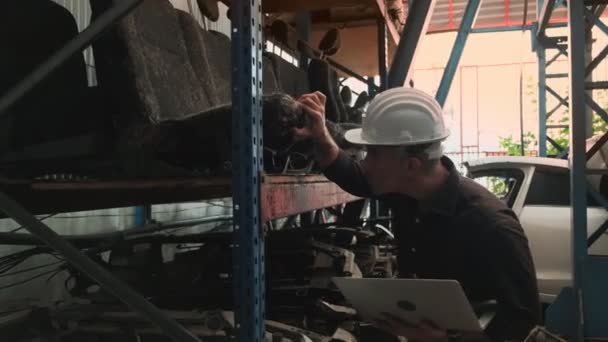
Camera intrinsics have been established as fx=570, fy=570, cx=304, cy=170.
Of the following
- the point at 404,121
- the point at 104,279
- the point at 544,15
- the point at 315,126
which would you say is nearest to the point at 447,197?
the point at 404,121

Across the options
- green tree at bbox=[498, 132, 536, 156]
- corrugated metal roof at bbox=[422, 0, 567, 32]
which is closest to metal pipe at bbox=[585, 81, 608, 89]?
corrugated metal roof at bbox=[422, 0, 567, 32]

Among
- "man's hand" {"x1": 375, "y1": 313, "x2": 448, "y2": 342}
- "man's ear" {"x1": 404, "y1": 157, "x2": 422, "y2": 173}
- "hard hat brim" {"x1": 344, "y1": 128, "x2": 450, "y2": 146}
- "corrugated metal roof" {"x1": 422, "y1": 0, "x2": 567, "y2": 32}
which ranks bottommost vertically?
"man's hand" {"x1": 375, "y1": 313, "x2": 448, "y2": 342}

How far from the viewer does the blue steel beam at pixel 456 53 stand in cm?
584

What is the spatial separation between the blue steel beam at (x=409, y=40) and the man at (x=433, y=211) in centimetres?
169

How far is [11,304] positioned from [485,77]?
1327 centimetres

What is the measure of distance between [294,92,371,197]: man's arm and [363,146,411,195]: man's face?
0.23ft

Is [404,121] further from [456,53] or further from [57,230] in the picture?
[456,53]

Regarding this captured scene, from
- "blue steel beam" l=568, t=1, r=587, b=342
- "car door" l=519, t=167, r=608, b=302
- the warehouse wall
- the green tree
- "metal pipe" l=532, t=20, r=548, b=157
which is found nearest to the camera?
the warehouse wall

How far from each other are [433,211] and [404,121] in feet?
1.08

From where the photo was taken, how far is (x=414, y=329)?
1812mm

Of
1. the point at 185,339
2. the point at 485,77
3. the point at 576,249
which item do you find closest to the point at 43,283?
the point at 185,339

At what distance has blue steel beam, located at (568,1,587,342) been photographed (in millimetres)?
3811

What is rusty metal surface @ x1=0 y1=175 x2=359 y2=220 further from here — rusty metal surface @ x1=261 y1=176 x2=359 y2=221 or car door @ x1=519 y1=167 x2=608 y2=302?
car door @ x1=519 y1=167 x2=608 y2=302

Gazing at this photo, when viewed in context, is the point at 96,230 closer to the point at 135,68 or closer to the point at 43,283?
the point at 43,283
